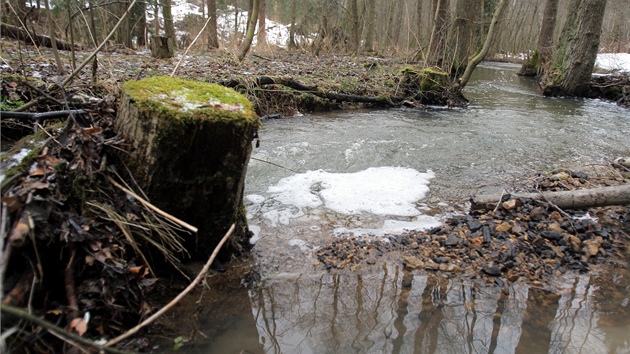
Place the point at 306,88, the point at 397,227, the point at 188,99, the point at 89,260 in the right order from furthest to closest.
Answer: the point at 306,88 < the point at 397,227 < the point at 188,99 < the point at 89,260

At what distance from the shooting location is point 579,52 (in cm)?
1105

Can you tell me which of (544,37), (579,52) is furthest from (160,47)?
(544,37)

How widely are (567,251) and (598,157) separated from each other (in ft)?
11.9

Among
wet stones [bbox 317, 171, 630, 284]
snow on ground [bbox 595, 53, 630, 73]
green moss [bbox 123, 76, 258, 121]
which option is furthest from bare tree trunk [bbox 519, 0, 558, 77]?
green moss [bbox 123, 76, 258, 121]

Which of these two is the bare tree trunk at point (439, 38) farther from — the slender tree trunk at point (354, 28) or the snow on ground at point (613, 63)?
the snow on ground at point (613, 63)

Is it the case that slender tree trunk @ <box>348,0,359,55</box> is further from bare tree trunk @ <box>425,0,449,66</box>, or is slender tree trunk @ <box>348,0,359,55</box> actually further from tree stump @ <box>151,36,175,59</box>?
tree stump @ <box>151,36,175,59</box>

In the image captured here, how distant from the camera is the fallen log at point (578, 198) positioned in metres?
3.43

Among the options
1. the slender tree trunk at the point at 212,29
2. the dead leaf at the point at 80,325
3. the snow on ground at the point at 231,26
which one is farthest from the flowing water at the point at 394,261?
the snow on ground at the point at 231,26

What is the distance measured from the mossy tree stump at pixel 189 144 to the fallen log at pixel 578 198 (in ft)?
8.20

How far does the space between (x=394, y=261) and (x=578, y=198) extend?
2.04 metres

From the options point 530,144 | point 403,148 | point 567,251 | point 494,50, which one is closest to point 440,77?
point 530,144

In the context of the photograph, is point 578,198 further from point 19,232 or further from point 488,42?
point 488,42

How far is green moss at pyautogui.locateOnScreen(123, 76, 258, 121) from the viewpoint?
7.03 feet

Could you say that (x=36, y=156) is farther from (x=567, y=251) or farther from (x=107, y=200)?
(x=567, y=251)
